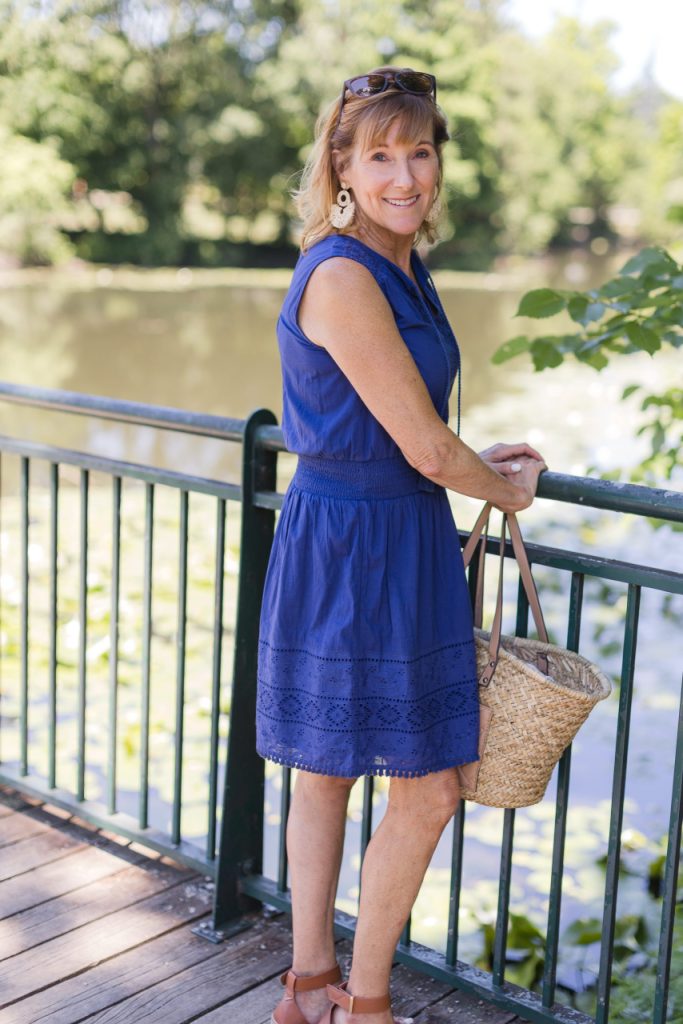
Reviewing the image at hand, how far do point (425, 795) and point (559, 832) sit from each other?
0.38 meters

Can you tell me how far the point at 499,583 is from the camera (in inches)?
87.1

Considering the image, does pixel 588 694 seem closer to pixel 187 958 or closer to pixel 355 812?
pixel 187 958

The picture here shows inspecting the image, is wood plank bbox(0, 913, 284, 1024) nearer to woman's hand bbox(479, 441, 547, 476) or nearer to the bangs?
woman's hand bbox(479, 441, 547, 476)

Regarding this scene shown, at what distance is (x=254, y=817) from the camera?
9.64 ft

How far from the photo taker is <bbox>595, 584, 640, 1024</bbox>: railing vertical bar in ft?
7.38

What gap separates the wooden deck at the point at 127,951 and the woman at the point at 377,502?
1.39 feet

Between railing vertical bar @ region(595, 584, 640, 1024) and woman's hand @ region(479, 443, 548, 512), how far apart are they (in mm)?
263

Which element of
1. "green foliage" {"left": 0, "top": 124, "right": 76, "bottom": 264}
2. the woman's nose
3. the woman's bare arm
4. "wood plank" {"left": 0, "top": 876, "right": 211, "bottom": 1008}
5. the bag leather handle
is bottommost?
"wood plank" {"left": 0, "top": 876, "right": 211, "bottom": 1008}

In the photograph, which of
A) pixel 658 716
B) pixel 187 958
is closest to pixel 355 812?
pixel 658 716

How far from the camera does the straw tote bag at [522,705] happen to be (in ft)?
6.87

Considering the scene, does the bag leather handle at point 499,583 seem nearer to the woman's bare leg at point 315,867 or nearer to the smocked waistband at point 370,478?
the smocked waistband at point 370,478

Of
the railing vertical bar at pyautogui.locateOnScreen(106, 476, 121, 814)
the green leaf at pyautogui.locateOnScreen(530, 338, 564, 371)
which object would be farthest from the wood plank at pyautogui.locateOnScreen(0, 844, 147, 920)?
the green leaf at pyautogui.locateOnScreen(530, 338, 564, 371)

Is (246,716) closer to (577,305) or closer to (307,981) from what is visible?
(307,981)

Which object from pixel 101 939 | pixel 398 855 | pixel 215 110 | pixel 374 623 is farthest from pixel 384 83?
pixel 215 110
